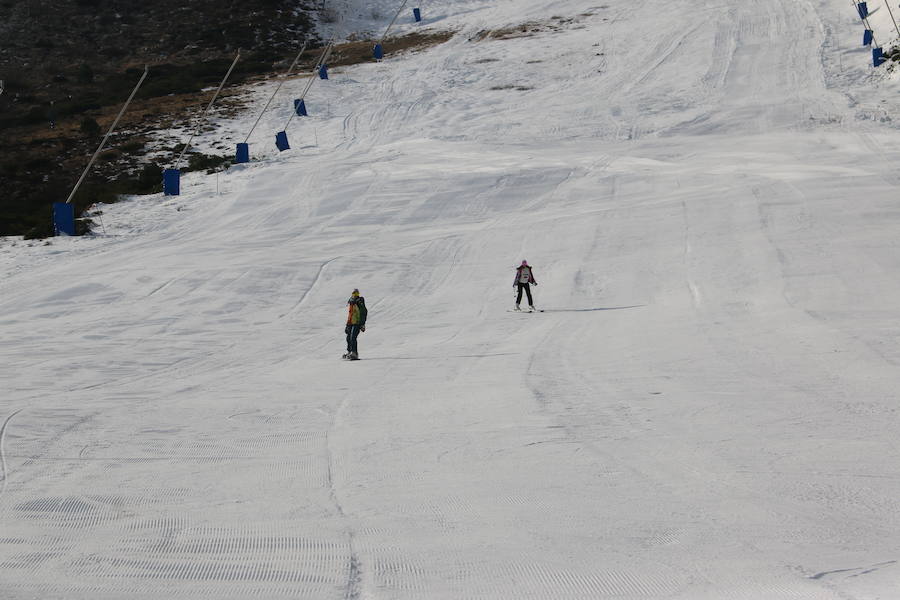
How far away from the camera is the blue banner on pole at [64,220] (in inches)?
903

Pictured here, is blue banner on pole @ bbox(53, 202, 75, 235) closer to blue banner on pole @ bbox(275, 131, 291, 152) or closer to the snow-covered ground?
the snow-covered ground

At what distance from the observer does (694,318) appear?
50.9ft

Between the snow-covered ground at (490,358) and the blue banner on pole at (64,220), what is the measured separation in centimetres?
60

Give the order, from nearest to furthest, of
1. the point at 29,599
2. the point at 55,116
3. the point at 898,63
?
the point at 29,599, the point at 898,63, the point at 55,116

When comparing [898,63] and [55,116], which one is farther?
[55,116]

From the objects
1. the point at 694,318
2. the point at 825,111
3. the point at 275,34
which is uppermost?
the point at 275,34

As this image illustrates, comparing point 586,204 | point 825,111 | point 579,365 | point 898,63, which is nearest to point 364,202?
point 586,204

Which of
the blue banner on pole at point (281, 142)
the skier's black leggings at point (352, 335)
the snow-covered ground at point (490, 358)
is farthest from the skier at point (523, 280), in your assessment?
the blue banner on pole at point (281, 142)

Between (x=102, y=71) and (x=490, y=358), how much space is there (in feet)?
130

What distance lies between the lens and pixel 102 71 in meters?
45.9

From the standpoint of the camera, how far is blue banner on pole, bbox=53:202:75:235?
22938mm

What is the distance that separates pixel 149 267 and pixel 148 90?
2400 centimetres

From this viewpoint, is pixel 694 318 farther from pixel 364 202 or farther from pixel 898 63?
pixel 898 63

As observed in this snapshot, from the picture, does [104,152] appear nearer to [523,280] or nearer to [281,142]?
[281,142]
